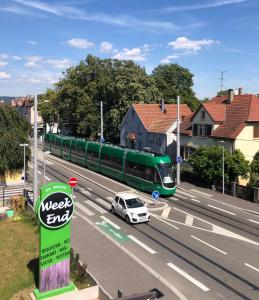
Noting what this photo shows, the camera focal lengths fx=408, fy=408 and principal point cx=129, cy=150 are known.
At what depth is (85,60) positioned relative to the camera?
82.5 metres

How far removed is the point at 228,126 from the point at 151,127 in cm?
1793

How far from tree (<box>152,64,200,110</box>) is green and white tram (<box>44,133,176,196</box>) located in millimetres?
41869

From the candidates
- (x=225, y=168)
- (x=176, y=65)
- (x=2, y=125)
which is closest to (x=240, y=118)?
(x=225, y=168)

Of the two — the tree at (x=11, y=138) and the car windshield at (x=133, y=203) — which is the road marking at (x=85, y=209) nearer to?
the car windshield at (x=133, y=203)

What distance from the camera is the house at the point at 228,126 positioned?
134 ft

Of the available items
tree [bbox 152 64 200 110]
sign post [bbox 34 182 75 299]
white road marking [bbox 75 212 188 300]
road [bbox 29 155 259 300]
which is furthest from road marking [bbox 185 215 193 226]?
tree [bbox 152 64 200 110]

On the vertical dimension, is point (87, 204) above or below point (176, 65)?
below

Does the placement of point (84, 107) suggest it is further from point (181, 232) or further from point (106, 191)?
point (181, 232)

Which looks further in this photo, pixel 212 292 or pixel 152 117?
pixel 152 117

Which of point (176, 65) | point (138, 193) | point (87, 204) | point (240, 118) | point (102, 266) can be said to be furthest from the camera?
point (176, 65)

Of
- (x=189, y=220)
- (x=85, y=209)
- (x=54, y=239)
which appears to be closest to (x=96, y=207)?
(x=85, y=209)

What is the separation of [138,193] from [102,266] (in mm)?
16703

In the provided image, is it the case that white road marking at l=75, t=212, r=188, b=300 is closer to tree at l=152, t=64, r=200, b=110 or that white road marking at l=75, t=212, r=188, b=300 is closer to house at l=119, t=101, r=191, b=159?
house at l=119, t=101, r=191, b=159

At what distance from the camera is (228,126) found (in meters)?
42.8
